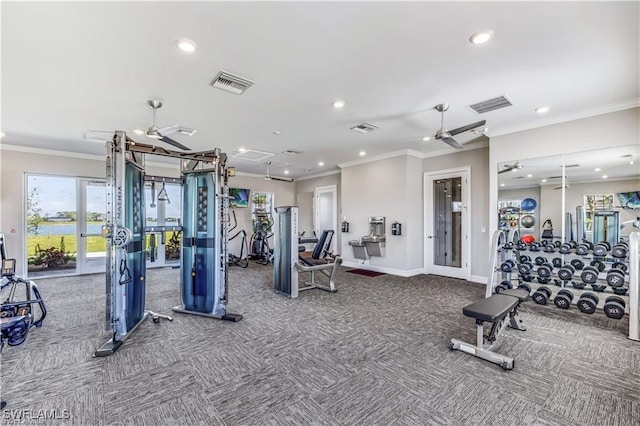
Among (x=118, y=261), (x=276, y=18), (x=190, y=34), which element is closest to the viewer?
(x=276, y=18)

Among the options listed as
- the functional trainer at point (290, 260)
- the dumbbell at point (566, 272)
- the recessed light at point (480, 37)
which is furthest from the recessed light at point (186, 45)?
the dumbbell at point (566, 272)

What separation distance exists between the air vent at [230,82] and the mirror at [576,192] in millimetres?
4463

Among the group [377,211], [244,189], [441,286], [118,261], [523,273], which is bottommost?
[441,286]

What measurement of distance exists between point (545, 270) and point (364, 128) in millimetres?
3511

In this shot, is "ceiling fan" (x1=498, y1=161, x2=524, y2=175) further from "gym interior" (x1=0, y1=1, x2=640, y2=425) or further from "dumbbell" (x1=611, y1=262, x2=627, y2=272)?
"dumbbell" (x1=611, y1=262, x2=627, y2=272)

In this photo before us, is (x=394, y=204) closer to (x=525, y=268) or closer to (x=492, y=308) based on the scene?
(x=525, y=268)

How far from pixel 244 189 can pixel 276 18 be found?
25.2 feet

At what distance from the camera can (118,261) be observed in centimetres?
309

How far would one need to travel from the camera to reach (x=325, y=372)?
8.46 feet

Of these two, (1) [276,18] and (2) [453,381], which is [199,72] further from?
(2) [453,381]

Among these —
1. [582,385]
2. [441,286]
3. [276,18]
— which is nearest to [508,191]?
[441,286]

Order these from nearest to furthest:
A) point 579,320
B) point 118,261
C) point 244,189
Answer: point 118,261
point 579,320
point 244,189

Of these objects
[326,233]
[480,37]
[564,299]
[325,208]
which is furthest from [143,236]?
[325,208]

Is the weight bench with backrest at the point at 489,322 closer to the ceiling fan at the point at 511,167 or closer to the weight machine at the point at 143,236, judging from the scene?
the ceiling fan at the point at 511,167
